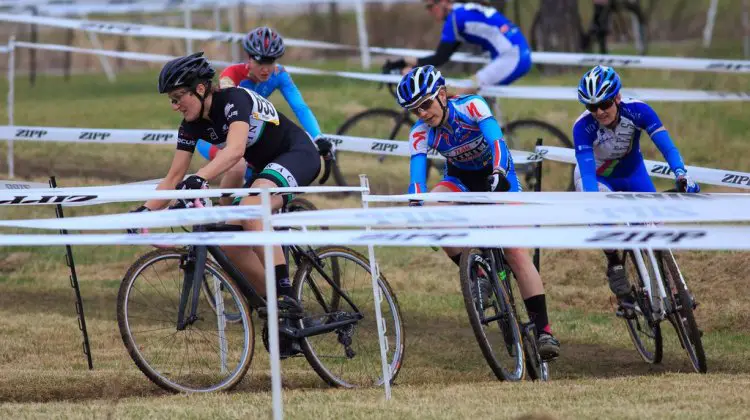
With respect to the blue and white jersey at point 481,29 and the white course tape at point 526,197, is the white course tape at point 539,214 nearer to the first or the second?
the white course tape at point 526,197

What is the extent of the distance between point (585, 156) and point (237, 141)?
2709 millimetres

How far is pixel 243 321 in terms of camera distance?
7676mm

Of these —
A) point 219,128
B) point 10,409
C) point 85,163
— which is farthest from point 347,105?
point 10,409

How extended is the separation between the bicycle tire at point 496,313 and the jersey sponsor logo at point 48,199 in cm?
230

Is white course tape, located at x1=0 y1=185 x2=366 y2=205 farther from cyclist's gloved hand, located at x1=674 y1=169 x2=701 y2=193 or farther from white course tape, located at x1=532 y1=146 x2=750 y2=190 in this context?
white course tape, located at x1=532 y1=146 x2=750 y2=190

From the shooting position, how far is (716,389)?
7.12 metres

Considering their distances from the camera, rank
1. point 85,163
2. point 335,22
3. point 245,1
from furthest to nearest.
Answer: point 335,22
point 245,1
point 85,163

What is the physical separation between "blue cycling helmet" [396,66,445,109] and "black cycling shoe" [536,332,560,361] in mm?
1714

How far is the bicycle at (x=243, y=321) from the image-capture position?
24.6 ft

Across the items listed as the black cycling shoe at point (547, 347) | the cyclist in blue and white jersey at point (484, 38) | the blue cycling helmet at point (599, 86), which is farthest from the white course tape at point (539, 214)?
the cyclist in blue and white jersey at point (484, 38)

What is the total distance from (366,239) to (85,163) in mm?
10955

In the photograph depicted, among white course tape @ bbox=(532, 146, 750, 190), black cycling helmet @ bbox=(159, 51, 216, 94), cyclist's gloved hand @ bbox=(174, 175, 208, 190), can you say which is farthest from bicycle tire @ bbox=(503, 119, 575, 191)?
cyclist's gloved hand @ bbox=(174, 175, 208, 190)

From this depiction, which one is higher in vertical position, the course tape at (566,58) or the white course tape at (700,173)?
the course tape at (566,58)

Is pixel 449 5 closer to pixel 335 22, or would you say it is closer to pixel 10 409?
pixel 10 409
